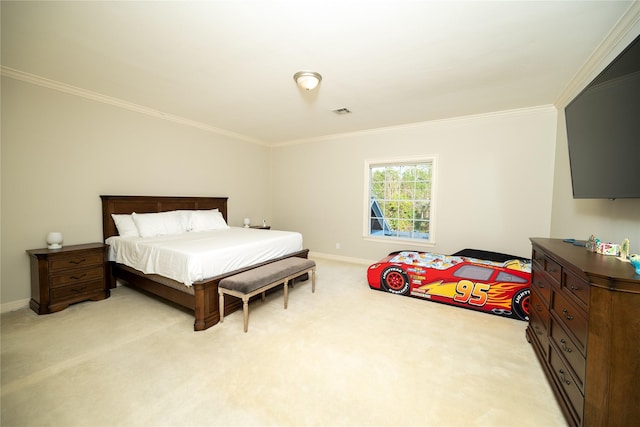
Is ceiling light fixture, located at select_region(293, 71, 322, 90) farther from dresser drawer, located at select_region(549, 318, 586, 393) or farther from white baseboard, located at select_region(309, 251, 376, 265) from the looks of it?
white baseboard, located at select_region(309, 251, 376, 265)

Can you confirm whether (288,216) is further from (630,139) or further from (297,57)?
(630,139)

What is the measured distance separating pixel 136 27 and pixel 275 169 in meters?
4.11

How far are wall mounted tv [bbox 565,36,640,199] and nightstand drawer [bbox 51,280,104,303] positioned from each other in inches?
193

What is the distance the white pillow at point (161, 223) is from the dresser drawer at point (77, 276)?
24.4 inches

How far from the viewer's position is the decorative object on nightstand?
2.84 m

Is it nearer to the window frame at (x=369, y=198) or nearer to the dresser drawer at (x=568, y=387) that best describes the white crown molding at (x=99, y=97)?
the window frame at (x=369, y=198)

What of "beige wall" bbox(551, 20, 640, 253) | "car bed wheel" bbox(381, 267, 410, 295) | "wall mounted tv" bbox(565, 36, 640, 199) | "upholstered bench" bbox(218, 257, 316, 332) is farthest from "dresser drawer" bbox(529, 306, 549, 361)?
"upholstered bench" bbox(218, 257, 316, 332)

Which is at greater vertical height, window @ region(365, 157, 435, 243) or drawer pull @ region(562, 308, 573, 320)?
window @ region(365, 157, 435, 243)

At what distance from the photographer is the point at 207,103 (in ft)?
11.4

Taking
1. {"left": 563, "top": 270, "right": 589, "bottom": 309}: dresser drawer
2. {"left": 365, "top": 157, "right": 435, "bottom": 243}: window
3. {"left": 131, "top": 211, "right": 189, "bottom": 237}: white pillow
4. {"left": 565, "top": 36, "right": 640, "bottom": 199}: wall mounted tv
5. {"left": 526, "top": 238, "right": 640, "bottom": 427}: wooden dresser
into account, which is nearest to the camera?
{"left": 526, "top": 238, "right": 640, "bottom": 427}: wooden dresser

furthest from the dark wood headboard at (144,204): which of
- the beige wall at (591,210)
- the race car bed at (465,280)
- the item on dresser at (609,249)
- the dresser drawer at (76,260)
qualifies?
the beige wall at (591,210)

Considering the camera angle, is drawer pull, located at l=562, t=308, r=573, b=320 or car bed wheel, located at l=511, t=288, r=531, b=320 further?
car bed wheel, located at l=511, t=288, r=531, b=320

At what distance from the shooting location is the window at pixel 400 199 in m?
4.46

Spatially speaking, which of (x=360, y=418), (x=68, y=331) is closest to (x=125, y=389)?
(x=68, y=331)
